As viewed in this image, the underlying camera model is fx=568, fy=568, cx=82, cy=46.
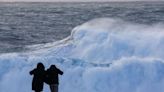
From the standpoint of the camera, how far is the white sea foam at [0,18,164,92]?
64.8 feet

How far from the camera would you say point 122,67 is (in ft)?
66.3

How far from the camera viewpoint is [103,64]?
68.7 ft

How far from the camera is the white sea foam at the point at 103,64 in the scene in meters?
19.8

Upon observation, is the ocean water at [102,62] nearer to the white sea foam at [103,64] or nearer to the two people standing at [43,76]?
the white sea foam at [103,64]

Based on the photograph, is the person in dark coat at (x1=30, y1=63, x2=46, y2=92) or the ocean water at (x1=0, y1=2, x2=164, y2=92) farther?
the ocean water at (x1=0, y1=2, x2=164, y2=92)

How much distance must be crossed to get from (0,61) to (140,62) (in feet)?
17.5

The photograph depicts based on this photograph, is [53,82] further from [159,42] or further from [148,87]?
[159,42]

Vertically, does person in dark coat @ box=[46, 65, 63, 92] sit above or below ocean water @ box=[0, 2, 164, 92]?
above

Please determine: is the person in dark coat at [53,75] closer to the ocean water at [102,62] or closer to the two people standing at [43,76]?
the two people standing at [43,76]

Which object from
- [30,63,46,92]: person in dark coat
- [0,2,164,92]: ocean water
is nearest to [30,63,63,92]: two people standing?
[30,63,46,92]: person in dark coat

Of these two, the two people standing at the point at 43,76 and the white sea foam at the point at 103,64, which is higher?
the two people standing at the point at 43,76

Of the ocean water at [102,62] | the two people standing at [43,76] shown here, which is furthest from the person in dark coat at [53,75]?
the ocean water at [102,62]

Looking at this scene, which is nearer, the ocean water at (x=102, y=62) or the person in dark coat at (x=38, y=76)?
the person in dark coat at (x=38, y=76)

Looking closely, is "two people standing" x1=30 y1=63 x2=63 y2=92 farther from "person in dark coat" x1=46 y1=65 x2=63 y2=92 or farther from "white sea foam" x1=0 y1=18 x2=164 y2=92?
"white sea foam" x1=0 y1=18 x2=164 y2=92
